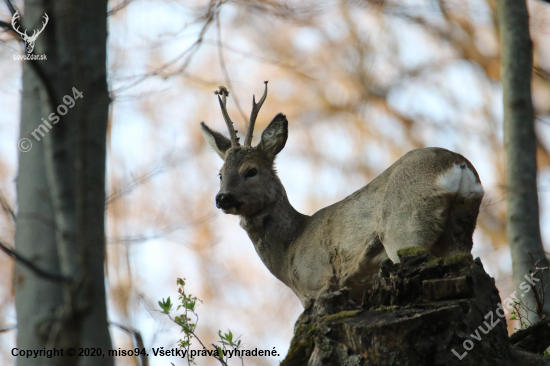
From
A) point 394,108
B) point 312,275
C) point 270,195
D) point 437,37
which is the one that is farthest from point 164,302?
point 437,37

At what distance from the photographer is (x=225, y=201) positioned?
660cm

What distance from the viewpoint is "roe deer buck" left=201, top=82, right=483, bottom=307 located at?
5.21 metres

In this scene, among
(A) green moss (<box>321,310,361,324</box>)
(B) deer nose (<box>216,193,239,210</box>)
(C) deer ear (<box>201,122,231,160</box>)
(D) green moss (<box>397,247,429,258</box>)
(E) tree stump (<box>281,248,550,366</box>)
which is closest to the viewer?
(E) tree stump (<box>281,248,550,366</box>)

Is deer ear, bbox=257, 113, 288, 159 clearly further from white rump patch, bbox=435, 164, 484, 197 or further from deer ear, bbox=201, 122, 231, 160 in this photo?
white rump patch, bbox=435, 164, 484, 197

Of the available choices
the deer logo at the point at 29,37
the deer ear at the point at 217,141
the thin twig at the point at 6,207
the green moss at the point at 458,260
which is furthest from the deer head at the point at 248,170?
the deer logo at the point at 29,37

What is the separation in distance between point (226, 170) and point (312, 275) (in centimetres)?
164

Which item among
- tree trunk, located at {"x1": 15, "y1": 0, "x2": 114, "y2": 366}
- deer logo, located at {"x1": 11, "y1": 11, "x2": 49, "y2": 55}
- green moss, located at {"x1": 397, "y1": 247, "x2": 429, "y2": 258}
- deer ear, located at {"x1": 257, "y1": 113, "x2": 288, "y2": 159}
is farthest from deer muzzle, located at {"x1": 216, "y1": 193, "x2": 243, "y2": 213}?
deer logo, located at {"x1": 11, "y1": 11, "x2": 49, "y2": 55}

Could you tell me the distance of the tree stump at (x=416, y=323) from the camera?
3260 millimetres

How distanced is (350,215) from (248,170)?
55.5 inches

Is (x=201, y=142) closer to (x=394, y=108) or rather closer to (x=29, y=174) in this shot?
(x=394, y=108)

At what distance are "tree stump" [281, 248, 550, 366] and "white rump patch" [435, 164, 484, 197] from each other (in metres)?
1.48

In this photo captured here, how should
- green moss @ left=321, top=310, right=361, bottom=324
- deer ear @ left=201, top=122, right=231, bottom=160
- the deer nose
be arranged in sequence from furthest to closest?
deer ear @ left=201, top=122, right=231, bottom=160 → the deer nose → green moss @ left=321, top=310, right=361, bottom=324

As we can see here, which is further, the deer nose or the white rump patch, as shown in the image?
the deer nose

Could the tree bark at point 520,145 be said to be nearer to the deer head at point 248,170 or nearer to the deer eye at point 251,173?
the deer head at point 248,170
